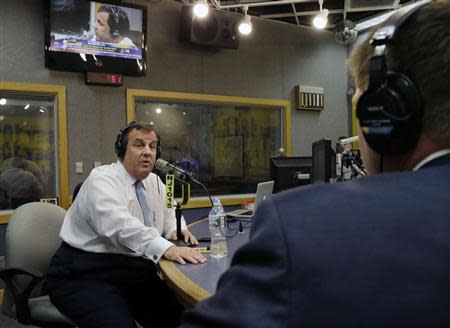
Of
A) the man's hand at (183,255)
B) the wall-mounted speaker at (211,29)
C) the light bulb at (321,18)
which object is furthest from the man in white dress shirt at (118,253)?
the light bulb at (321,18)

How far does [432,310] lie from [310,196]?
189 mm

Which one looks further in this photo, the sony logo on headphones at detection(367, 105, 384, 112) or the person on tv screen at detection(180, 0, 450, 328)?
the sony logo on headphones at detection(367, 105, 384, 112)

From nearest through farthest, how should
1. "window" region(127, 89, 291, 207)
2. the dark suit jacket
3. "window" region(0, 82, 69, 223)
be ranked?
the dark suit jacket < "window" region(0, 82, 69, 223) < "window" region(127, 89, 291, 207)

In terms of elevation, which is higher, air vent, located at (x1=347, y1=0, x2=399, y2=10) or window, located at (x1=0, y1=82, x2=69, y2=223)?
air vent, located at (x1=347, y1=0, x2=399, y2=10)

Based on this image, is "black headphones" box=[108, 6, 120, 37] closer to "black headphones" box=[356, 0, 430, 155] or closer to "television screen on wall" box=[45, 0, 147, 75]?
"television screen on wall" box=[45, 0, 147, 75]

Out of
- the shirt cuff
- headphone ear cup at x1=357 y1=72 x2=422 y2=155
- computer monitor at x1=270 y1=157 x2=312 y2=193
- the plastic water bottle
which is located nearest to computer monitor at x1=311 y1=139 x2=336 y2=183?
computer monitor at x1=270 y1=157 x2=312 y2=193

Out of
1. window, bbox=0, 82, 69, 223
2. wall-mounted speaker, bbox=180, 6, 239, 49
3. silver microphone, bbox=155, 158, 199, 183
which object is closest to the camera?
silver microphone, bbox=155, 158, 199, 183

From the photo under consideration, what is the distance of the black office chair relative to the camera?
1.78 m

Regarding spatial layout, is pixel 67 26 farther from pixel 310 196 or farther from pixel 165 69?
pixel 310 196

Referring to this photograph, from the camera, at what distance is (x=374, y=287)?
448 millimetres

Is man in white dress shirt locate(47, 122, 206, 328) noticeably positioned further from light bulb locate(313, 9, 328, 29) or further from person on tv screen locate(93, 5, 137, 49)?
light bulb locate(313, 9, 328, 29)

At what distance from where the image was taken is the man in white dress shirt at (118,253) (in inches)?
63.3

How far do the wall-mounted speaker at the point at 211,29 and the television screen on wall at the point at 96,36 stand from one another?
1.48ft

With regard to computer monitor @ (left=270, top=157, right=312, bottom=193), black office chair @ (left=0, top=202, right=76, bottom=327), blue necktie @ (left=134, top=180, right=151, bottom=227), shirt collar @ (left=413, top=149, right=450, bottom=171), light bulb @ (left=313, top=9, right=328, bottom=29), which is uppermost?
light bulb @ (left=313, top=9, right=328, bottom=29)
